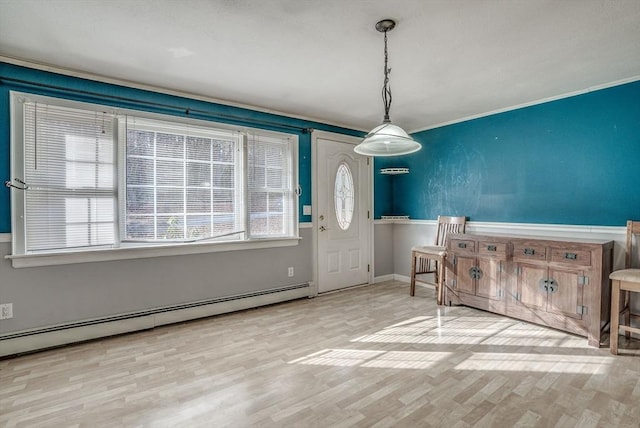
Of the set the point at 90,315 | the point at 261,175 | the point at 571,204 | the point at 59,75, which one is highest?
the point at 59,75

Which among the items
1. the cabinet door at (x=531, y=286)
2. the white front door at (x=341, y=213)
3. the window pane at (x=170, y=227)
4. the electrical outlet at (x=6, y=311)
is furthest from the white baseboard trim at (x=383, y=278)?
the electrical outlet at (x=6, y=311)

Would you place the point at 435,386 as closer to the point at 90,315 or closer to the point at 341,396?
the point at 341,396

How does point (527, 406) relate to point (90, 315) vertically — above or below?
below

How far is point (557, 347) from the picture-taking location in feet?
8.66

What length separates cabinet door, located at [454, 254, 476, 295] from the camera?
359 centimetres

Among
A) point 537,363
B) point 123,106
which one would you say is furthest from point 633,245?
point 123,106

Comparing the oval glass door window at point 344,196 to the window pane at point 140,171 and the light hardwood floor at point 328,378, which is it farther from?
the window pane at point 140,171

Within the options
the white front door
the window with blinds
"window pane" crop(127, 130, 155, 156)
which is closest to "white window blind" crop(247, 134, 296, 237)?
the window with blinds

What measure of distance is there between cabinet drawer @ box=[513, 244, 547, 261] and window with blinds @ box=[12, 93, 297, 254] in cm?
254

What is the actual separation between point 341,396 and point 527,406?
1.09 m

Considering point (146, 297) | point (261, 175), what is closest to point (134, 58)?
point (261, 175)

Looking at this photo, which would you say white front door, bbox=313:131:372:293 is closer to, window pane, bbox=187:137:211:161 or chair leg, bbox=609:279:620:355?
window pane, bbox=187:137:211:161

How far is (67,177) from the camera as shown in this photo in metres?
2.73

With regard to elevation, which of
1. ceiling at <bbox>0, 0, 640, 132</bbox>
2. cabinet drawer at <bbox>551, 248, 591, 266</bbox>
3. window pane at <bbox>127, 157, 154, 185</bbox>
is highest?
ceiling at <bbox>0, 0, 640, 132</bbox>
